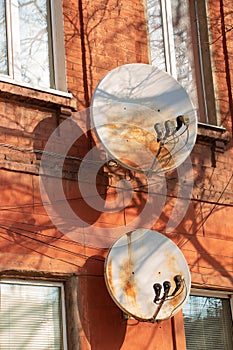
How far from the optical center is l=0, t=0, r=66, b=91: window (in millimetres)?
9656

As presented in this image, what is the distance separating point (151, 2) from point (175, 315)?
3958 millimetres

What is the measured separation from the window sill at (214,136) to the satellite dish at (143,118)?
80 cm

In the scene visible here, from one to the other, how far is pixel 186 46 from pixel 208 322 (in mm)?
3578

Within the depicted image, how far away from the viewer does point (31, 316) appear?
8.69 m

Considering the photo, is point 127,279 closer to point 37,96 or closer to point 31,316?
point 31,316

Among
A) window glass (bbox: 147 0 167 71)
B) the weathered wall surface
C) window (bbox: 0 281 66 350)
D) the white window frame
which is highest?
window glass (bbox: 147 0 167 71)

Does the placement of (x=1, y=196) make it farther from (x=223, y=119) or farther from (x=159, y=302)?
(x=223, y=119)

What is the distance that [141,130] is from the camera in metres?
9.59

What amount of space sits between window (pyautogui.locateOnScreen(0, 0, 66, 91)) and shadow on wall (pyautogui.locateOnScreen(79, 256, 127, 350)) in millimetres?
2037

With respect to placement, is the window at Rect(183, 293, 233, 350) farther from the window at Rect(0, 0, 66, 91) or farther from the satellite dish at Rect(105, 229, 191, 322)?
the window at Rect(0, 0, 66, 91)

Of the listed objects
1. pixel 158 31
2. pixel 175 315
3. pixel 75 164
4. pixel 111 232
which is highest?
pixel 158 31

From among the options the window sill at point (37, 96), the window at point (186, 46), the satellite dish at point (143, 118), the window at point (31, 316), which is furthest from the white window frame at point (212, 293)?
the window sill at point (37, 96)

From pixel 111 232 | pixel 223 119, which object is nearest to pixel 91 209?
pixel 111 232

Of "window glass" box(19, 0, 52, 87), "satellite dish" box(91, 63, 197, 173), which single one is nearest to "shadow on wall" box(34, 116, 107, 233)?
"satellite dish" box(91, 63, 197, 173)
